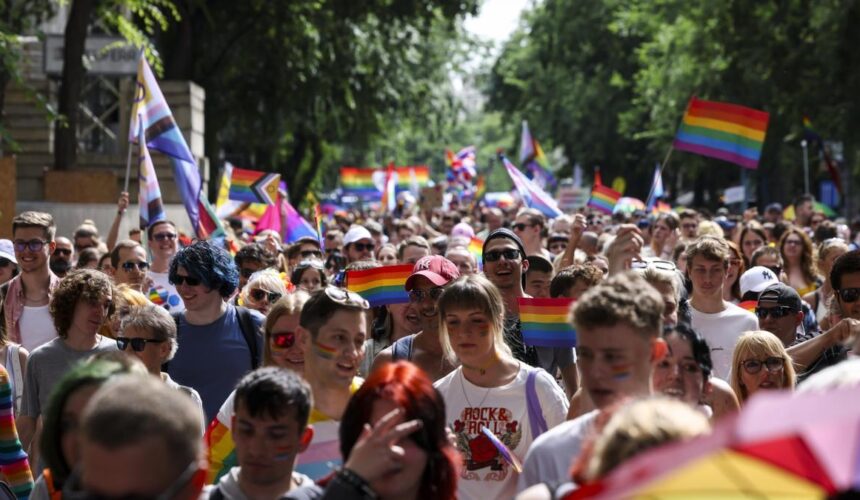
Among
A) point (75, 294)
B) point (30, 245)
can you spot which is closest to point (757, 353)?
point (75, 294)

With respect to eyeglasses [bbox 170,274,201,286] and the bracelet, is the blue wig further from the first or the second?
the bracelet

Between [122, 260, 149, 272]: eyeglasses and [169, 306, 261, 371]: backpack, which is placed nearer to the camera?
[169, 306, 261, 371]: backpack

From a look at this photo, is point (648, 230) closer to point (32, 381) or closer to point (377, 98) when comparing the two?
point (32, 381)

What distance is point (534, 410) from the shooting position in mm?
5715

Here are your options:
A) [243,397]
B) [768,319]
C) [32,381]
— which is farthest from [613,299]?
[768,319]

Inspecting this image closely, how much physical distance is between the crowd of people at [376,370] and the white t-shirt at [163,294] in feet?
0.08

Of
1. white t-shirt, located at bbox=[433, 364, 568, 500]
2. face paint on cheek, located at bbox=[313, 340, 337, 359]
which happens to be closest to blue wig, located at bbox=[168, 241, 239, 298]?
white t-shirt, located at bbox=[433, 364, 568, 500]

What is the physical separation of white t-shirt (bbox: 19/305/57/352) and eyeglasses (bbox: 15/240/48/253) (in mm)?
516

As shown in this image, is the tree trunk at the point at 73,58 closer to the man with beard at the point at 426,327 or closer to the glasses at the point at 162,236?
the glasses at the point at 162,236

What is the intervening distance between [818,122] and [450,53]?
12385mm

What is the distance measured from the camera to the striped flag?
27.6ft

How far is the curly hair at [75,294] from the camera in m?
6.77

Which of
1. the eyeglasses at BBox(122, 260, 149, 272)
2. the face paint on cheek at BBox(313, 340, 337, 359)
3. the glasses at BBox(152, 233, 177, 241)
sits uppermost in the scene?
the face paint on cheek at BBox(313, 340, 337, 359)

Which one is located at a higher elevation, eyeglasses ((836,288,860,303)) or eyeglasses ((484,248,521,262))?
eyeglasses ((484,248,521,262))
